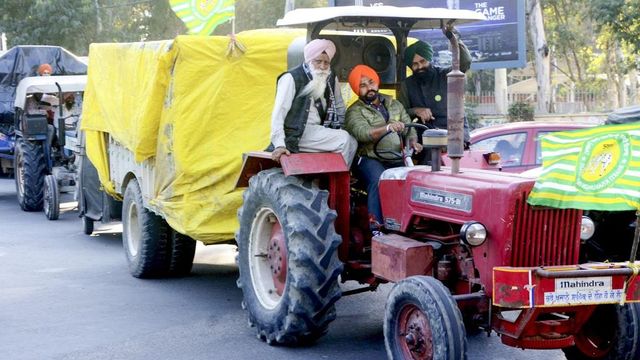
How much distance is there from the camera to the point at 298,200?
701 centimetres

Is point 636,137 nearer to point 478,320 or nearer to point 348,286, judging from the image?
point 478,320

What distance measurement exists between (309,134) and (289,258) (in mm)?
1033

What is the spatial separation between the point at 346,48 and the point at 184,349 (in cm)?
269

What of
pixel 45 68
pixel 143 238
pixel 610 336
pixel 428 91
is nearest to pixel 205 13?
pixel 143 238

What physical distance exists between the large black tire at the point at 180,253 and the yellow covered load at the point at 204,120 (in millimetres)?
657

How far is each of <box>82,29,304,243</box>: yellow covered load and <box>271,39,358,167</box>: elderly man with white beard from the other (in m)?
1.59

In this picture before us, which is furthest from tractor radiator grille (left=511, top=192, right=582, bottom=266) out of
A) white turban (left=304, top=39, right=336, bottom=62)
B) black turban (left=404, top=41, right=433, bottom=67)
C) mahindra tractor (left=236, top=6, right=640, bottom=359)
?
black turban (left=404, top=41, right=433, bottom=67)

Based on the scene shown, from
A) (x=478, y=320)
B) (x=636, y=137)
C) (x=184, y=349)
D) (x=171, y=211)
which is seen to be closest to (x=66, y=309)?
Answer: (x=171, y=211)

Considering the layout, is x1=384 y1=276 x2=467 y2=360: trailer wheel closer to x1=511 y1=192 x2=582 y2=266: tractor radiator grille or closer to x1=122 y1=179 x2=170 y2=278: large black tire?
x1=511 y1=192 x2=582 y2=266: tractor radiator grille

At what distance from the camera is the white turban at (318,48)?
7.27 metres

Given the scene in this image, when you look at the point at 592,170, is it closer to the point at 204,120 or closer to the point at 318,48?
the point at 318,48

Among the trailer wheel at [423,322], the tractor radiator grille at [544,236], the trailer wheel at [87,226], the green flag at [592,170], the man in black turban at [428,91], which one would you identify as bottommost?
Answer: the trailer wheel at [87,226]

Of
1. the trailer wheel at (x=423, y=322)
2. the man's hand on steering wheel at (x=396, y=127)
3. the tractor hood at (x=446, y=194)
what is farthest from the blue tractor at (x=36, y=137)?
the trailer wheel at (x=423, y=322)

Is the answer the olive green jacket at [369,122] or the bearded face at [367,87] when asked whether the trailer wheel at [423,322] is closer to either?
the olive green jacket at [369,122]
